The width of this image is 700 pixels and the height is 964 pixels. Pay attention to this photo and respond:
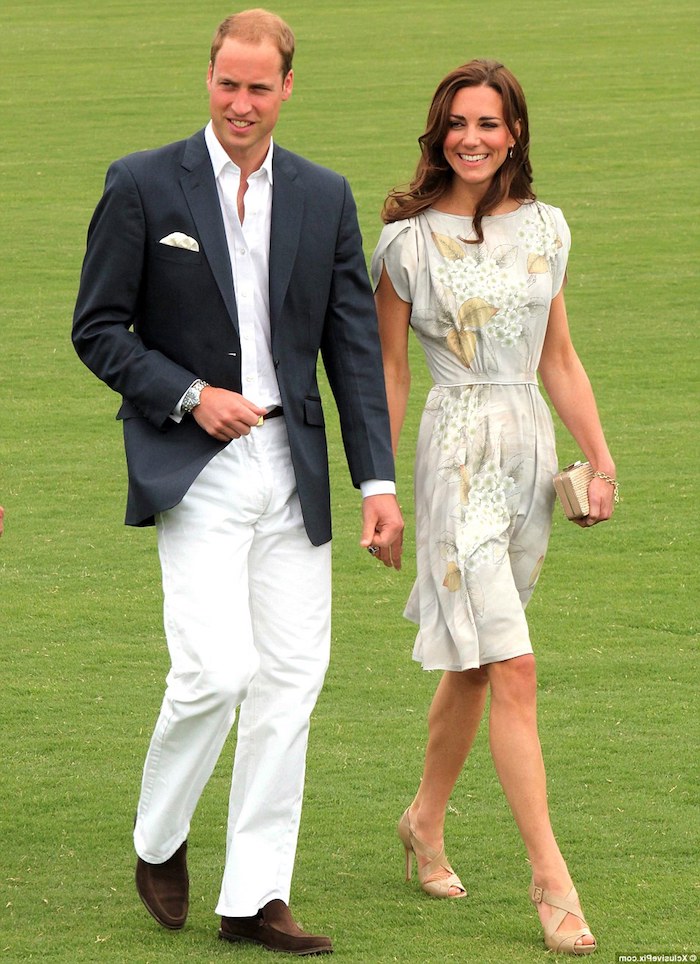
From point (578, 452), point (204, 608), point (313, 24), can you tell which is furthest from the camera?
point (313, 24)

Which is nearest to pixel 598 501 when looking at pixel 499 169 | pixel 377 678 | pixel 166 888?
pixel 499 169

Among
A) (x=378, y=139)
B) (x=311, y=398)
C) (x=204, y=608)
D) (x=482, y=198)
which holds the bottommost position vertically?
(x=378, y=139)

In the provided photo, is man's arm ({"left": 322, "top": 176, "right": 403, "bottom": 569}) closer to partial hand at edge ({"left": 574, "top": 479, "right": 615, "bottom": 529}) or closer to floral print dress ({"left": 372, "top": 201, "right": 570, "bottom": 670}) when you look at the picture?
floral print dress ({"left": 372, "top": 201, "right": 570, "bottom": 670})

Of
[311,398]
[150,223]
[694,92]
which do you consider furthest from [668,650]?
[694,92]

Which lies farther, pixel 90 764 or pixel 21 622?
pixel 21 622

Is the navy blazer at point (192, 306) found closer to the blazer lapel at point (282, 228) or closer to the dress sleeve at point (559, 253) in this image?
the blazer lapel at point (282, 228)

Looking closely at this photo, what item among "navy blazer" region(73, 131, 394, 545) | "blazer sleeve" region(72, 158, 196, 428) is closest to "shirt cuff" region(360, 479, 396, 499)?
"navy blazer" region(73, 131, 394, 545)

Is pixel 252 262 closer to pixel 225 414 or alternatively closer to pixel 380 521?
pixel 225 414

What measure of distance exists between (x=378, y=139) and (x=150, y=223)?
14534mm

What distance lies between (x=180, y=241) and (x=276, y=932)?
4.85 ft

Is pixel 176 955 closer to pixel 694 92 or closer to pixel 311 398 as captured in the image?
pixel 311 398

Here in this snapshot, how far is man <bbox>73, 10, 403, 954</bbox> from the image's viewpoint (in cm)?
378

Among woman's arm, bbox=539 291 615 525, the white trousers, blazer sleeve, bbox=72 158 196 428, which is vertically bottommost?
the white trousers

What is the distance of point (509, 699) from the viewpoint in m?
4.05
